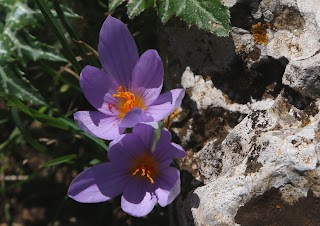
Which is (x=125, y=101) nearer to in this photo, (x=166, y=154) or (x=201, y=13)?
(x=166, y=154)

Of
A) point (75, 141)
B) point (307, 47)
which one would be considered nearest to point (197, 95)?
point (307, 47)

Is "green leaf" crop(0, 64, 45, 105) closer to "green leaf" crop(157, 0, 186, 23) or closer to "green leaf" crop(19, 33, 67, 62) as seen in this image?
"green leaf" crop(19, 33, 67, 62)

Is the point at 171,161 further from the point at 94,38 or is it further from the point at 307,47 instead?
the point at 94,38

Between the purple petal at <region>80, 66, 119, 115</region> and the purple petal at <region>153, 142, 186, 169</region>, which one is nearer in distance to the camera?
the purple petal at <region>153, 142, 186, 169</region>

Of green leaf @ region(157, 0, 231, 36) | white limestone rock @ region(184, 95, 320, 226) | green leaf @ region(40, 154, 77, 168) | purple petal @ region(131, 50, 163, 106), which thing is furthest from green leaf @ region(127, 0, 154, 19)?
green leaf @ region(40, 154, 77, 168)

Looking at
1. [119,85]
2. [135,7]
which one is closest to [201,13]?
[135,7]

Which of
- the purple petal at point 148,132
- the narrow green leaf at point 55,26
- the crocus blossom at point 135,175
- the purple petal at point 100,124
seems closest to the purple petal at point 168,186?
the crocus blossom at point 135,175
